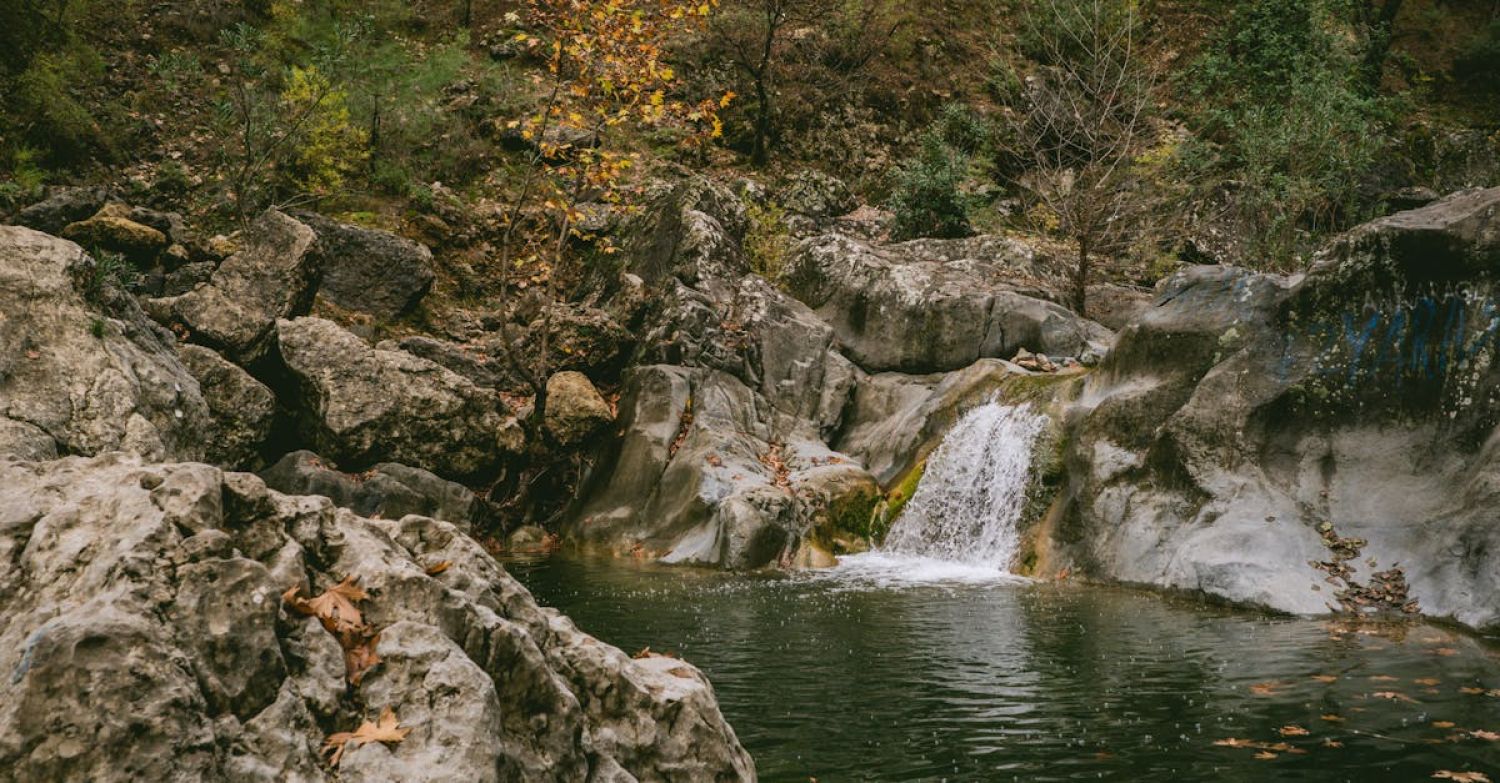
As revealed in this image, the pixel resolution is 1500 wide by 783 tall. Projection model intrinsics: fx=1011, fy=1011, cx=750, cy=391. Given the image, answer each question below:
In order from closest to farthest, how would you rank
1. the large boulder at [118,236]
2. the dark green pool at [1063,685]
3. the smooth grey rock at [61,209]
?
the dark green pool at [1063,685], the large boulder at [118,236], the smooth grey rock at [61,209]

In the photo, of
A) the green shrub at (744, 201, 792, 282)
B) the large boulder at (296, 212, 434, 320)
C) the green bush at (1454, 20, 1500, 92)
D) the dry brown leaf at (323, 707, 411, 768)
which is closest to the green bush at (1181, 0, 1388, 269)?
the green bush at (1454, 20, 1500, 92)

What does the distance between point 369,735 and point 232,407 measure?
53.6ft

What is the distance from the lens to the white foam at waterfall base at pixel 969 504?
670 inches

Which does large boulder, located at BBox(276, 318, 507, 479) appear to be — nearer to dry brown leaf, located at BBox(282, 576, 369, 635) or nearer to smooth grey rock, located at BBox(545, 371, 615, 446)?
smooth grey rock, located at BBox(545, 371, 615, 446)

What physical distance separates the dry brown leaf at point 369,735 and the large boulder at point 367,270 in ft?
70.3

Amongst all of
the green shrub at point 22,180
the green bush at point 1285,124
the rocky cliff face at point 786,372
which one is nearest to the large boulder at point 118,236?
the green shrub at point 22,180

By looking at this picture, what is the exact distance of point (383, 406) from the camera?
61.3ft

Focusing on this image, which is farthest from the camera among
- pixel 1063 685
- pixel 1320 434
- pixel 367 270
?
pixel 367 270

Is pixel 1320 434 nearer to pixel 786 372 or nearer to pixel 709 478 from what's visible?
pixel 709 478

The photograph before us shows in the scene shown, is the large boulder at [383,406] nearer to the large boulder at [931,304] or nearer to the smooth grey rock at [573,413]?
the smooth grey rock at [573,413]

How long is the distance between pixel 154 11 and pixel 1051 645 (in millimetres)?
33070

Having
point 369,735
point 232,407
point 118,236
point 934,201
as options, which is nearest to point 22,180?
point 118,236

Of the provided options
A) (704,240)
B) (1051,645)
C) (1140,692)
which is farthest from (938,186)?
(1140,692)

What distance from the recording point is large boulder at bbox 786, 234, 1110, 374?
71.3 feet
